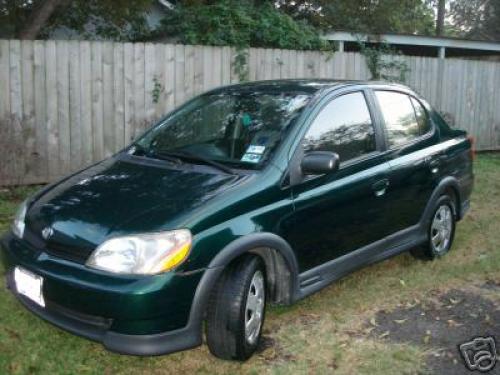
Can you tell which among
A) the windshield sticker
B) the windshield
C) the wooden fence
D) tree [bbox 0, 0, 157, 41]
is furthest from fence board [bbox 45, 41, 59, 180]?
the windshield sticker

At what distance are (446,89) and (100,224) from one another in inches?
401

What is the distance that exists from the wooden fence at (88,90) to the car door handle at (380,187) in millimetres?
4530

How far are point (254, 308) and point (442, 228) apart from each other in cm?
269

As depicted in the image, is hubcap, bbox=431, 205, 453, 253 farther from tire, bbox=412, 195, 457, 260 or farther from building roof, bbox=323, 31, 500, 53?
building roof, bbox=323, 31, 500, 53

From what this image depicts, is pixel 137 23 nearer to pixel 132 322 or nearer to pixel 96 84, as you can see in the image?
pixel 96 84

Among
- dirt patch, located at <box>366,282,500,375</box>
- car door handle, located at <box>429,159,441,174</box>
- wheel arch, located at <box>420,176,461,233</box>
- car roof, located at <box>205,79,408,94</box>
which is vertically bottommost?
dirt patch, located at <box>366,282,500,375</box>

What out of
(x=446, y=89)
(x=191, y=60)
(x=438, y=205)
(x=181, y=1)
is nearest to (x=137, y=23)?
(x=181, y=1)

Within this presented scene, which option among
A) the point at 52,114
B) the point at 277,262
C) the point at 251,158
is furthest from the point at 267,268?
the point at 52,114

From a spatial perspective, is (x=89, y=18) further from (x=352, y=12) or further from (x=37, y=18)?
(x=352, y=12)

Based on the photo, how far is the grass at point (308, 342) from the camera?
143 inches

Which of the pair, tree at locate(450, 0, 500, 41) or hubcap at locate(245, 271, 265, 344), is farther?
tree at locate(450, 0, 500, 41)

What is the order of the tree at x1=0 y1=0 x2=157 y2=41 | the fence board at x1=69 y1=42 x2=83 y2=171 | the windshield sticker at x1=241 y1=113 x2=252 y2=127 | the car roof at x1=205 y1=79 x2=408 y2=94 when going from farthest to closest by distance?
1. the tree at x1=0 y1=0 x2=157 y2=41
2. the fence board at x1=69 y1=42 x2=83 y2=171
3. the car roof at x1=205 y1=79 x2=408 y2=94
4. the windshield sticker at x1=241 y1=113 x2=252 y2=127

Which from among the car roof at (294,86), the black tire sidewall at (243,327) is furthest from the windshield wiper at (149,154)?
the black tire sidewall at (243,327)

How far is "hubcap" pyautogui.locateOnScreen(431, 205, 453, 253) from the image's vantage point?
18.4ft
